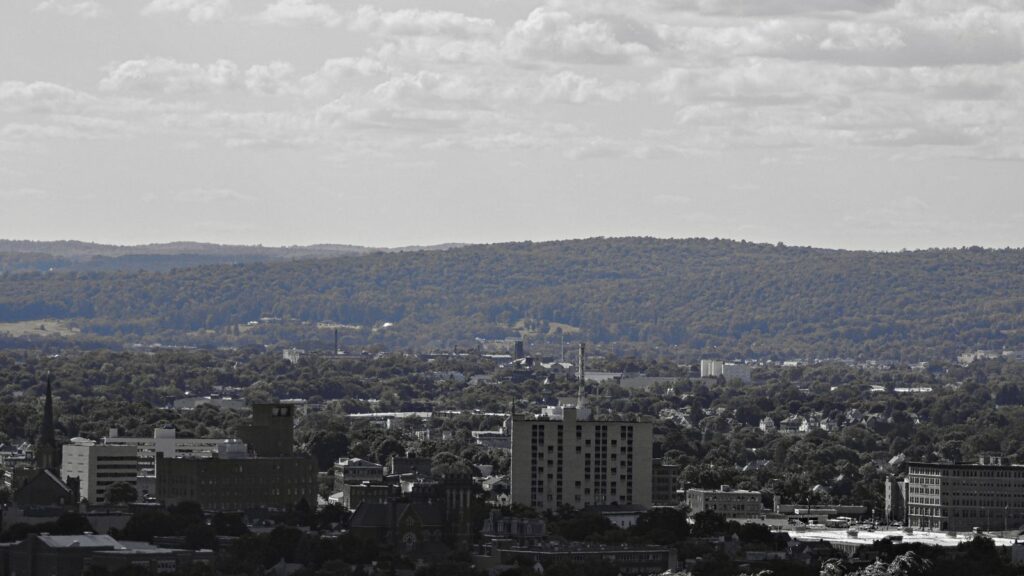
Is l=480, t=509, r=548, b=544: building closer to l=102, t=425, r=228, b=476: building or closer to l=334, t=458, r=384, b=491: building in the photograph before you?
l=334, t=458, r=384, b=491: building

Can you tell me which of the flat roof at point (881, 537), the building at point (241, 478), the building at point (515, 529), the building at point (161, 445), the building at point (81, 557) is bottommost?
the building at point (81, 557)

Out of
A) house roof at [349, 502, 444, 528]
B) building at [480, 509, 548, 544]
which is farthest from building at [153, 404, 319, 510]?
building at [480, 509, 548, 544]

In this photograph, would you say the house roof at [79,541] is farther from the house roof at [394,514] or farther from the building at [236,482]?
the building at [236,482]

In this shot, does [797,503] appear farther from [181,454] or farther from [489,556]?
[489,556]

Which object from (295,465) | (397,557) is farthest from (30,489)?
(397,557)

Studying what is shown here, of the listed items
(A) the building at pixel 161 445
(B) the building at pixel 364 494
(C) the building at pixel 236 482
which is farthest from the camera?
(A) the building at pixel 161 445

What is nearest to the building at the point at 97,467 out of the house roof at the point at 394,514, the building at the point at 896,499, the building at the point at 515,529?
the house roof at the point at 394,514

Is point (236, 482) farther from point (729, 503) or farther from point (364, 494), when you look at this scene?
point (729, 503)
